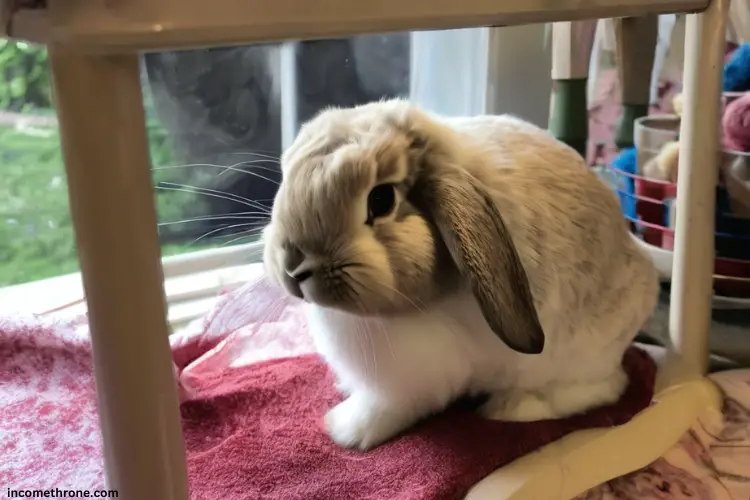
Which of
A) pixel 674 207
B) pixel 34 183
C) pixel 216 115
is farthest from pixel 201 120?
pixel 674 207

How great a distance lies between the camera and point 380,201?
0.69 metres

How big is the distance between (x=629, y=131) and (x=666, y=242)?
0.72ft

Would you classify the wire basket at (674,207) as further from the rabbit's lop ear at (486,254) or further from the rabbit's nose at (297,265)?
the rabbit's nose at (297,265)

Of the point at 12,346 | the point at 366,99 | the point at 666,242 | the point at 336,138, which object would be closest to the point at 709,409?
the point at 666,242

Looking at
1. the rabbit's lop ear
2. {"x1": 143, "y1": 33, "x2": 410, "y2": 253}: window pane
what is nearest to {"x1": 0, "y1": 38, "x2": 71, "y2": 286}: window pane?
{"x1": 143, "y1": 33, "x2": 410, "y2": 253}: window pane

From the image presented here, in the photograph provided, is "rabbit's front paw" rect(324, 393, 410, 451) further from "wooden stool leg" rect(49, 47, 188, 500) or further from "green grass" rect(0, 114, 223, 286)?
"green grass" rect(0, 114, 223, 286)

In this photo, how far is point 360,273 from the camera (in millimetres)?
661

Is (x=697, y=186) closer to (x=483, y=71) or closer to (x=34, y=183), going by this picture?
(x=483, y=71)

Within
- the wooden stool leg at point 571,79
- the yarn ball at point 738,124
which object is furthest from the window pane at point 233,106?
the yarn ball at point 738,124

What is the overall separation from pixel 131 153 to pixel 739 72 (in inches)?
36.3

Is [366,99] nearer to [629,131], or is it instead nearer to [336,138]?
[629,131]

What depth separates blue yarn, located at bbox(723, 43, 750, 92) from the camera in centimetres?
108

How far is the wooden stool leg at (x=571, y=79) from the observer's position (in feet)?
3.74

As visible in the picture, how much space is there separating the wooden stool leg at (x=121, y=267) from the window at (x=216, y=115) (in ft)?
1.98
